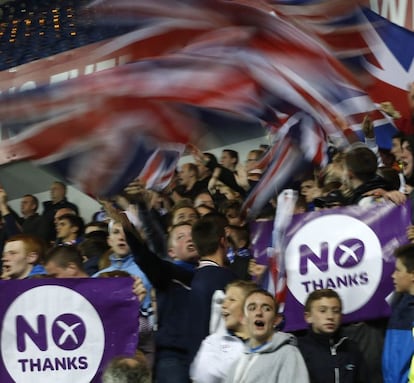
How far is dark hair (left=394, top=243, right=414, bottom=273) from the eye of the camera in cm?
772

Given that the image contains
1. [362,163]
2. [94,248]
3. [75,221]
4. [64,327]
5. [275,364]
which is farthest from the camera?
[75,221]

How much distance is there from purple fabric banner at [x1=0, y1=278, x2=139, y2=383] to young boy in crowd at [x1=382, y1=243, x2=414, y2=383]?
1424 millimetres

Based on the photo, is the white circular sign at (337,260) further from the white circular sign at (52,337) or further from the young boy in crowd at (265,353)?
the white circular sign at (52,337)

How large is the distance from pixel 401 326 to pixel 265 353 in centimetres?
82

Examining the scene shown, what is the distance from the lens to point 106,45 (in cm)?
897

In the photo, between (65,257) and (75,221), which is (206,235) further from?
(75,221)

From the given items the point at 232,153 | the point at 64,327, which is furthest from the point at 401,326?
the point at 232,153

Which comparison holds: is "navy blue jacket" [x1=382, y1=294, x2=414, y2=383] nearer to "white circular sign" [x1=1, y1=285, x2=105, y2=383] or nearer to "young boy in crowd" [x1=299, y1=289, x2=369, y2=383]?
"young boy in crowd" [x1=299, y1=289, x2=369, y2=383]

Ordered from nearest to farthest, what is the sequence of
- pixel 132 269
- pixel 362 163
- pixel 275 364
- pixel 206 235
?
pixel 275 364 < pixel 206 235 < pixel 362 163 < pixel 132 269

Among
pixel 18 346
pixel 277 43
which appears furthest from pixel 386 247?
pixel 18 346

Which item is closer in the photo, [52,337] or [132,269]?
[52,337]

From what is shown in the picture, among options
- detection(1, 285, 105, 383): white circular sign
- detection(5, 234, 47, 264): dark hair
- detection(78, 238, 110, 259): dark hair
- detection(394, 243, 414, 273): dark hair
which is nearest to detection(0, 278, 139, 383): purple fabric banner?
detection(1, 285, 105, 383): white circular sign

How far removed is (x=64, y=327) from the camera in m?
8.19

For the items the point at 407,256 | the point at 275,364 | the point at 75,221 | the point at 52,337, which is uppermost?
the point at 75,221
